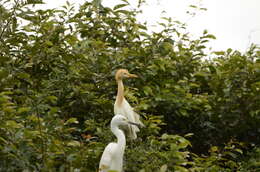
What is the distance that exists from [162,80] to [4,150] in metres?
2.68

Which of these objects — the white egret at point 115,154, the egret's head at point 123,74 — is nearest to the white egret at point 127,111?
the egret's head at point 123,74

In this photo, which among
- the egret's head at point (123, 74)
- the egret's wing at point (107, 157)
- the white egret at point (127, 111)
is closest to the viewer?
the egret's wing at point (107, 157)

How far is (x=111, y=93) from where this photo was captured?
20.3 ft

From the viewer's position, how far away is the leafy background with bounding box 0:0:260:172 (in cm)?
450

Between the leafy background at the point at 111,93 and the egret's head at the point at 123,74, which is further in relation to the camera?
the egret's head at the point at 123,74

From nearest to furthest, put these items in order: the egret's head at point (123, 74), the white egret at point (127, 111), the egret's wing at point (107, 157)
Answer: the egret's wing at point (107, 157), the white egret at point (127, 111), the egret's head at point (123, 74)

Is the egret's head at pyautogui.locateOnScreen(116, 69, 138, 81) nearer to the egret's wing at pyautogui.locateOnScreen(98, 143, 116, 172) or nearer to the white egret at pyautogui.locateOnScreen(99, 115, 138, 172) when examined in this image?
the white egret at pyautogui.locateOnScreen(99, 115, 138, 172)

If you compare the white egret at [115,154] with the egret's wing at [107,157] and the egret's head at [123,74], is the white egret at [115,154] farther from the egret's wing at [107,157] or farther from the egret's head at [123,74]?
the egret's head at [123,74]

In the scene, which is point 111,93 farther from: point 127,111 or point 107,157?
point 107,157

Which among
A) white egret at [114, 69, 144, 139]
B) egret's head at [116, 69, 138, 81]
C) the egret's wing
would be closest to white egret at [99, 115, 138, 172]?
the egret's wing

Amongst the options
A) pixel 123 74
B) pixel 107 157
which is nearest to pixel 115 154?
pixel 107 157

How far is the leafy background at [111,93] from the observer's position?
4.50 meters

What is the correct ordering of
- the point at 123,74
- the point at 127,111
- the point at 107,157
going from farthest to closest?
1. the point at 123,74
2. the point at 127,111
3. the point at 107,157

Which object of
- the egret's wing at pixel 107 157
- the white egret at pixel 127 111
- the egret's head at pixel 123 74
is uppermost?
the egret's head at pixel 123 74
